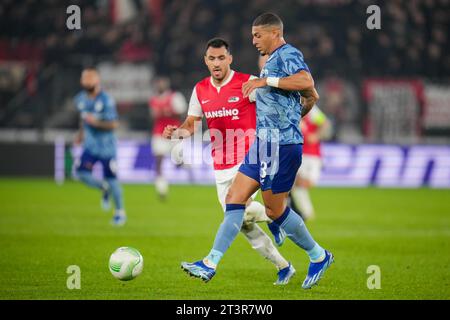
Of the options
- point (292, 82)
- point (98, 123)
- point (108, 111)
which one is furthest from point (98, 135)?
point (292, 82)

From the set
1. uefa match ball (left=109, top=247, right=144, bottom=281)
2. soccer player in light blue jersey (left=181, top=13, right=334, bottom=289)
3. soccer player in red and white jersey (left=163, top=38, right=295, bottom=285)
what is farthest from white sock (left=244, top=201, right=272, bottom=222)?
uefa match ball (left=109, top=247, right=144, bottom=281)

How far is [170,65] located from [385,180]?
6286mm

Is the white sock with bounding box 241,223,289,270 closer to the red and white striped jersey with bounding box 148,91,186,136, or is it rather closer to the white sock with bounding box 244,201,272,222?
the white sock with bounding box 244,201,272,222

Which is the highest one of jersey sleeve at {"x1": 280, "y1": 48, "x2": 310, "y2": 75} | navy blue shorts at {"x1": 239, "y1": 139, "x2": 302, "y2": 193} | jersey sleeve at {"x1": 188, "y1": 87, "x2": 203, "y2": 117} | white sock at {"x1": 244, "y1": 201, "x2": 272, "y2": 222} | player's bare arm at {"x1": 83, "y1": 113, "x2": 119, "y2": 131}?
jersey sleeve at {"x1": 280, "y1": 48, "x2": 310, "y2": 75}

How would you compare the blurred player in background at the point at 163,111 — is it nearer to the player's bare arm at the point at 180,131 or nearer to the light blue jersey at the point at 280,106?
the player's bare arm at the point at 180,131

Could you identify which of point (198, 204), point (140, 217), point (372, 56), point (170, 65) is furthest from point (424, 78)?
point (140, 217)

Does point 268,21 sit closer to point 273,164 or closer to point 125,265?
point 273,164

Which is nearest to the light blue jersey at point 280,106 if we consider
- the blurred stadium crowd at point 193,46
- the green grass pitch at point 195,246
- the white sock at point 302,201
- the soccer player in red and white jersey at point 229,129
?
the soccer player in red and white jersey at point 229,129

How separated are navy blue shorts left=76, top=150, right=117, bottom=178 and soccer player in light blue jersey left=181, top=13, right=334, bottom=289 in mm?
6402

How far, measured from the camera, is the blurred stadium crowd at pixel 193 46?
867 inches

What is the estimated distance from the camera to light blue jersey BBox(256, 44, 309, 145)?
772 centimetres

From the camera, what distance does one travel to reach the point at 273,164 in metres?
7.70

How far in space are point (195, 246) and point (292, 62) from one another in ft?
13.8

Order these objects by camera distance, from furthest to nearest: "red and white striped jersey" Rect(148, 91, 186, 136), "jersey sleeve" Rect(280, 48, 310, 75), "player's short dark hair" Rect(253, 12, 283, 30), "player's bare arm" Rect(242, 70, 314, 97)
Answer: "red and white striped jersey" Rect(148, 91, 186, 136) → "player's short dark hair" Rect(253, 12, 283, 30) → "jersey sleeve" Rect(280, 48, 310, 75) → "player's bare arm" Rect(242, 70, 314, 97)
